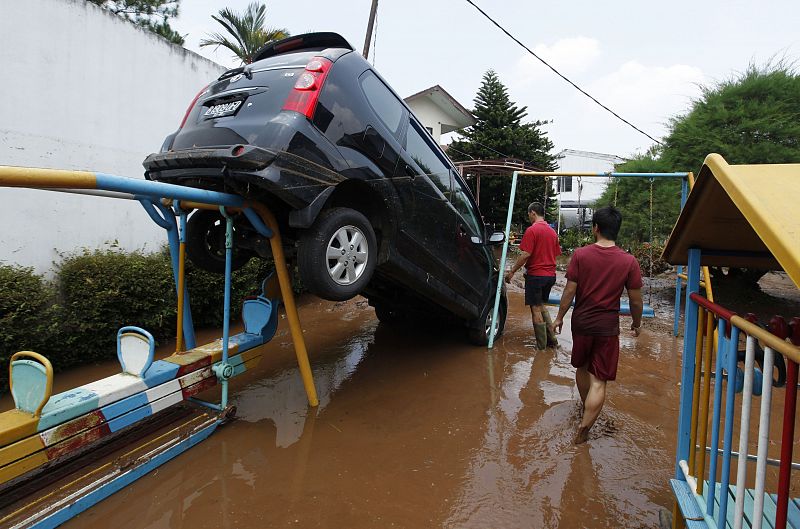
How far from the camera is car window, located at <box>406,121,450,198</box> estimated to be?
400 centimetres

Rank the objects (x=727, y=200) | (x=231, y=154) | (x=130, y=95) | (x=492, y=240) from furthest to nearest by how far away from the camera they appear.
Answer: (x=130, y=95) → (x=492, y=240) → (x=231, y=154) → (x=727, y=200)

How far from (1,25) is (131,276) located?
116 inches

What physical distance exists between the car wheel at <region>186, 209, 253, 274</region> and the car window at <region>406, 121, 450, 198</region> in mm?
1673

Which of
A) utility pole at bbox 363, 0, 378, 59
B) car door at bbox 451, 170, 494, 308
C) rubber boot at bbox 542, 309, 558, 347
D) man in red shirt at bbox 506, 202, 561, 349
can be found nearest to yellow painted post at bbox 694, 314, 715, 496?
car door at bbox 451, 170, 494, 308

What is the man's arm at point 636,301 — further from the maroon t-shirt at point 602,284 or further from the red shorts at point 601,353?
the red shorts at point 601,353

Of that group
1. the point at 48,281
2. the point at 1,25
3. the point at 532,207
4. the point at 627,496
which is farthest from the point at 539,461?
the point at 1,25

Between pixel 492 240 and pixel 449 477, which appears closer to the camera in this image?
pixel 449 477

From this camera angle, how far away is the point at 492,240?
5.40m

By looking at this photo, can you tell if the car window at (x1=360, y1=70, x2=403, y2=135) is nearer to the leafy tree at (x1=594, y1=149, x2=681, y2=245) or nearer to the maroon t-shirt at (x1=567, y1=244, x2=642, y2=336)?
the maroon t-shirt at (x1=567, y1=244, x2=642, y2=336)

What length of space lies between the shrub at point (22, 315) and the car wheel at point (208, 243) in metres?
1.76

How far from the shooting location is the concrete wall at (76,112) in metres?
5.01

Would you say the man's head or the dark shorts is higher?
the man's head

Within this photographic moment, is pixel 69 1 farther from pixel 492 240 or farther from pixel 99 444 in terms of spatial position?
pixel 492 240

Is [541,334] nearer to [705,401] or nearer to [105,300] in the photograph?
[705,401]
